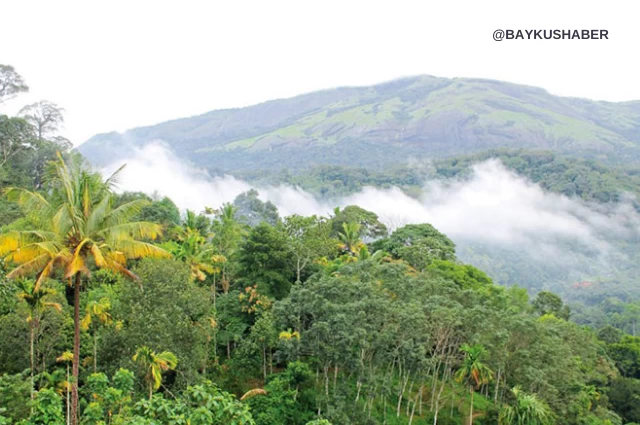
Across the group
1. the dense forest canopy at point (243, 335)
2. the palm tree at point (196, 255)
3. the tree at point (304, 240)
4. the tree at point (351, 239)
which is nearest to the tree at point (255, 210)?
the tree at point (351, 239)

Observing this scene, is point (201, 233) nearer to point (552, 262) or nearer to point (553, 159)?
point (552, 262)

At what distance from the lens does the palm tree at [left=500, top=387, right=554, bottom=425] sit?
20469mm

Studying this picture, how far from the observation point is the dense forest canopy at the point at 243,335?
12.2m

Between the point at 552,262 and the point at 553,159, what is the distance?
3494cm

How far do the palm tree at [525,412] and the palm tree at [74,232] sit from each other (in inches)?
623

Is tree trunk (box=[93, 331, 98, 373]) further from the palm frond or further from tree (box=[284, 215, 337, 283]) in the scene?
tree (box=[284, 215, 337, 283])

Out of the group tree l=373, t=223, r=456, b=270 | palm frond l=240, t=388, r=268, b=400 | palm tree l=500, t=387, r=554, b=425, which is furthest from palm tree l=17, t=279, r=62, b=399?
tree l=373, t=223, r=456, b=270

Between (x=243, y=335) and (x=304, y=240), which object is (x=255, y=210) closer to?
(x=304, y=240)

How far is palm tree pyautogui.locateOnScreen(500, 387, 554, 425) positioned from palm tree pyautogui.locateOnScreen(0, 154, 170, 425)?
15.8m

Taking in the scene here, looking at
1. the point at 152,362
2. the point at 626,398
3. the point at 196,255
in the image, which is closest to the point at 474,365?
the point at 152,362

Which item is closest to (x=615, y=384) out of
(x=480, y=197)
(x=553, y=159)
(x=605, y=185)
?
(x=605, y=185)

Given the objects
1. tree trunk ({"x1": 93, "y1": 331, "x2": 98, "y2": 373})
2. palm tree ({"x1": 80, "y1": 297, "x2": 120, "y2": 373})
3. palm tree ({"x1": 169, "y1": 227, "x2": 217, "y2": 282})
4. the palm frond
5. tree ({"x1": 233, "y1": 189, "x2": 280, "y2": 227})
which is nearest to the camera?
tree trunk ({"x1": 93, "y1": 331, "x2": 98, "y2": 373})

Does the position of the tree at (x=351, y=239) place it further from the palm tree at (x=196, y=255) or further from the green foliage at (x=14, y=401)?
the green foliage at (x=14, y=401)

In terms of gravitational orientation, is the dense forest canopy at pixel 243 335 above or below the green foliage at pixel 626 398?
above
